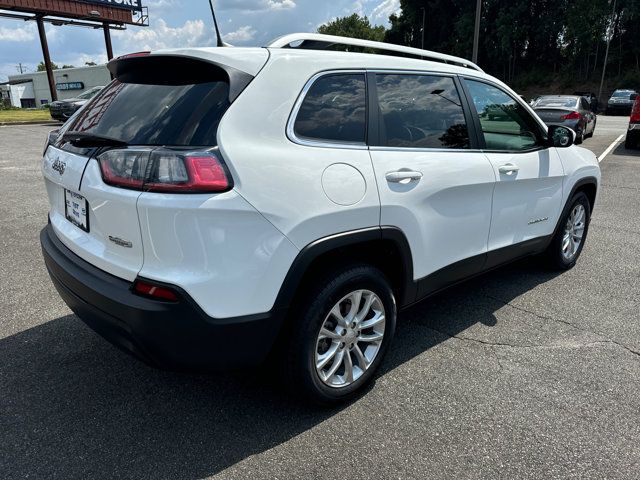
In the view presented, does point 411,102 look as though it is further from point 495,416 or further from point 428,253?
Answer: point 495,416

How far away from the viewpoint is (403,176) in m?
2.62

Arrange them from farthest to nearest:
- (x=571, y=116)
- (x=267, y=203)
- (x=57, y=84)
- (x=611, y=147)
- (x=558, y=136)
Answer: (x=57, y=84), (x=611, y=147), (x=571, y=116), (x=558, y=136), (x=267, y=203)

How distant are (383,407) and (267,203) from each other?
1320 mm

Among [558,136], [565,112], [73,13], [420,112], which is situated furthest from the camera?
[73,13]

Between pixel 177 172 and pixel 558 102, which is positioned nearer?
pixel 177 172

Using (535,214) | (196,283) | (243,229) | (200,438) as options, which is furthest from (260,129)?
(535,214)

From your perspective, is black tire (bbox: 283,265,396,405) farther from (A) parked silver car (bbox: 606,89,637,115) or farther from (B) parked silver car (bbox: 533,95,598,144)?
(A) parked silver car (bbox: 606,89,637,115)

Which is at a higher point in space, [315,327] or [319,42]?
[319,42]

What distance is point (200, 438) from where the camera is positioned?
240cm

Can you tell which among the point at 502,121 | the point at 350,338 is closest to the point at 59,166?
the point at 350,338

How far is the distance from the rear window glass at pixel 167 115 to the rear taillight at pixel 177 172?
0.27ft

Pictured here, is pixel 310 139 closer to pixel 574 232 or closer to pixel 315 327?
pixel 315 327

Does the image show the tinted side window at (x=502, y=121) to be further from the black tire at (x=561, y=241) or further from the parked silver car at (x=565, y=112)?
the parked silver car at (x=565, y=112)

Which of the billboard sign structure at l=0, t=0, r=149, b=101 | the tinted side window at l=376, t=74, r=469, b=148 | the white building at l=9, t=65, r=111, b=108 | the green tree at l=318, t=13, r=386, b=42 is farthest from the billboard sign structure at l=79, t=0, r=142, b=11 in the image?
the green tree at l=318, t=13, r=386, b=42
